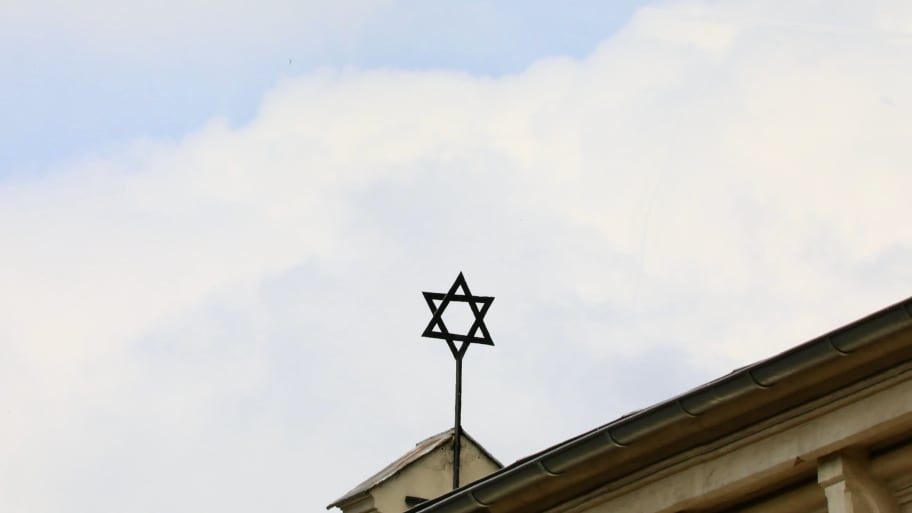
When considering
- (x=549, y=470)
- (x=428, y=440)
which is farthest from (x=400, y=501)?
(x=549, y=470)

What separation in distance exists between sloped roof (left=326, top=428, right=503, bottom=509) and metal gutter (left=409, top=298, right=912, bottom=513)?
12.2 ft

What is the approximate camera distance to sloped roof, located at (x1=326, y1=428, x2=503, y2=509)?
16.9 metres

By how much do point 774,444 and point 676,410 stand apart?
604 mm

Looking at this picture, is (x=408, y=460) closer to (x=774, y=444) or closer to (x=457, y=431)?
(x=457, y=431)

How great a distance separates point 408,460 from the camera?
57.3ft

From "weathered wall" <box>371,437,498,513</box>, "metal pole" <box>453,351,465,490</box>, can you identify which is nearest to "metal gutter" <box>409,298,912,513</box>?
"weathered wall" <box>371,437,498,513</box>

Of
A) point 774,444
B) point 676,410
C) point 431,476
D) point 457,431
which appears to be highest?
point 457,431

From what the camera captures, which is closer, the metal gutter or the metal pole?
the metal gutter

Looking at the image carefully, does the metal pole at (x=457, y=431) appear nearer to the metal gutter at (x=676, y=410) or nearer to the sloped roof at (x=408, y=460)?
the sloped roof at (x=408, y=460)

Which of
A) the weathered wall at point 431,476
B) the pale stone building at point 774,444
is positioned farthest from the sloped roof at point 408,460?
the pale stone building at point 774,444

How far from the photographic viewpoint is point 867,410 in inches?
426

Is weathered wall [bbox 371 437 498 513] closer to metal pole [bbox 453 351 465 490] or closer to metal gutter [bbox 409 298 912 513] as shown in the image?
metal pole [bbox 453 351 465 490]

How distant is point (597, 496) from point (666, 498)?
0.55 metres

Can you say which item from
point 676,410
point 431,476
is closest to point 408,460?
point 431,476
